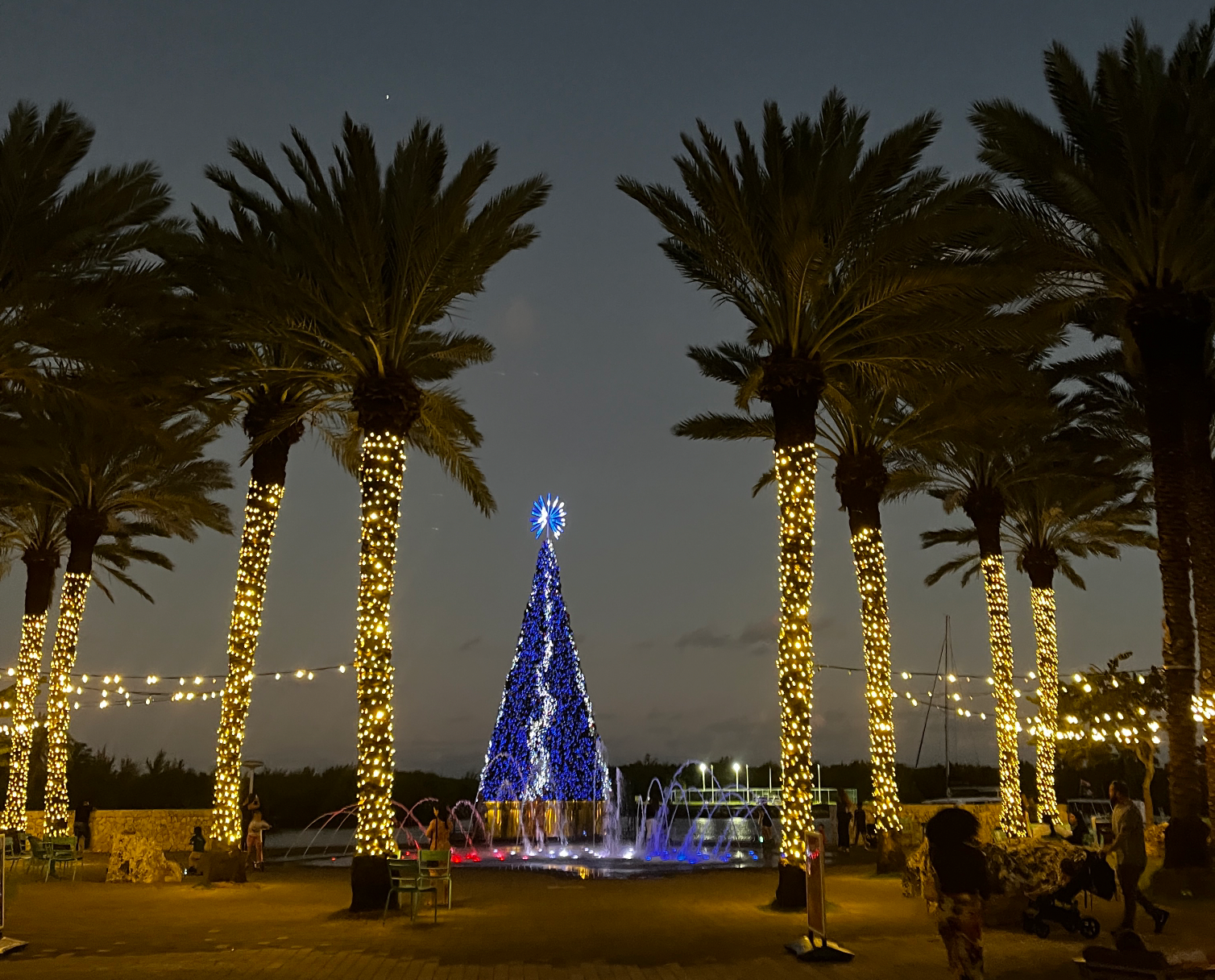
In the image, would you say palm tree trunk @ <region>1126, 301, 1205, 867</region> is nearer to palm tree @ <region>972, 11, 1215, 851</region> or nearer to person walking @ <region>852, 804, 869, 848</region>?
palm tree @ <region>972, 11, 1215, 851</region>

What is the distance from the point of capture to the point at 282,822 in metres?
58.0

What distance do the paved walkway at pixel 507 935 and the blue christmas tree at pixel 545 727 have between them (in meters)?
10.9

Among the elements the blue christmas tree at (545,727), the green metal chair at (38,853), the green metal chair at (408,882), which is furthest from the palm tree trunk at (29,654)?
the green metal chair at (408,882)

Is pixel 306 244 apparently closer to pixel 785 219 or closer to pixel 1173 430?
pixel 785 219

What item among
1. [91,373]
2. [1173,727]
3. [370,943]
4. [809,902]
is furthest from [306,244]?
[1173,727]

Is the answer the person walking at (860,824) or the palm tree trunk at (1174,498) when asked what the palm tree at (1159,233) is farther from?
the person walking at (860,824)

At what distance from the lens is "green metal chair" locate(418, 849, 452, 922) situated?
14.5m

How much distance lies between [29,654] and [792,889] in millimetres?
21838

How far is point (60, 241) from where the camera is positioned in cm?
1606

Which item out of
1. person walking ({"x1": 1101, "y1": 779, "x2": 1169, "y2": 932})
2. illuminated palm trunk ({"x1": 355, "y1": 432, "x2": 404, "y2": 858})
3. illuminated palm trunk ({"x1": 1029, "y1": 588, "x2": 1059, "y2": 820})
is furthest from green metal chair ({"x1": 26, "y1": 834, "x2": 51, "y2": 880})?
illuminated palm trunk ({"x1": 1029, "y1": 588, "x2": 1059, "y2": 820})

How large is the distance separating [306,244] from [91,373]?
4051mm

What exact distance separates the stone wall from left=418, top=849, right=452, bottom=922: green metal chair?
892 cm

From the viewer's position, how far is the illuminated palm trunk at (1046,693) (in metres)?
28.0

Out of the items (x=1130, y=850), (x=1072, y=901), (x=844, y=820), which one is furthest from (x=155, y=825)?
(x=1130, y=850)
